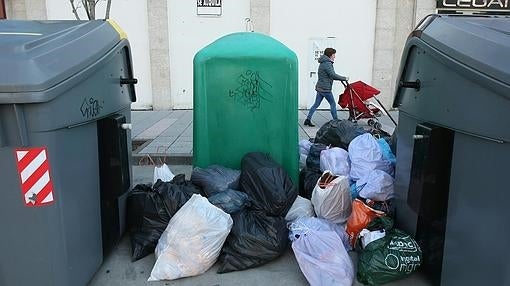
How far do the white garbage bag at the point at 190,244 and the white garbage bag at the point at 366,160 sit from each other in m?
1.40

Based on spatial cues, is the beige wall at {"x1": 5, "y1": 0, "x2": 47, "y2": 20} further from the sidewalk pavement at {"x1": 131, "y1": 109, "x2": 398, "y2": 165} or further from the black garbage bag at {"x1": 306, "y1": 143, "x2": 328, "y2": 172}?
the black garbage bag at {"x1": 306, "y1": 143, "x2": 328, "y2": 172}

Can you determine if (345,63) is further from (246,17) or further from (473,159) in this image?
(473,159)

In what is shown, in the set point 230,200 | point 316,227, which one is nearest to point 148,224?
point 230,200

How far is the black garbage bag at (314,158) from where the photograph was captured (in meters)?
4.19

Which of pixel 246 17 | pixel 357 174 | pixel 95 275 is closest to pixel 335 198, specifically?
pixel 357 174

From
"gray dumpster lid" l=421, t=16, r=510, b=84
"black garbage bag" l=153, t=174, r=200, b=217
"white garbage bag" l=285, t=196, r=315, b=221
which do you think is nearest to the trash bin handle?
"black garbage bag" l=153, t=174, r=200, b=217

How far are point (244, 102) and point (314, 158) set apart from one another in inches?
38.5

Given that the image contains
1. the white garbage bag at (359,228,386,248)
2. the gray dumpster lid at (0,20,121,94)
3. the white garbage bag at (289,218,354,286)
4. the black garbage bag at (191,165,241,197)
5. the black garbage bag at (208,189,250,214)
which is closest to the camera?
the gray dumpster lid at (0,20,121,94)

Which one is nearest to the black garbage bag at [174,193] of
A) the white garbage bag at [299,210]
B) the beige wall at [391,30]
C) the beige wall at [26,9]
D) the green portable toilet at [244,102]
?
the green portable toilet at [244,102]

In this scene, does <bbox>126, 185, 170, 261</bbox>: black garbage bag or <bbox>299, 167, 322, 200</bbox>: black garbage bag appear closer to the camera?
<bbox>126, 185, 170, 261</bbox>: black garbage bag

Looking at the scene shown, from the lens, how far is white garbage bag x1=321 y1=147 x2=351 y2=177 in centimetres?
383

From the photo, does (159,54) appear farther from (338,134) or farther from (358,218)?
(358,218)

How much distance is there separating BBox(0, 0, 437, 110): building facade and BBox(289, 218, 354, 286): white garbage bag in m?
8.54

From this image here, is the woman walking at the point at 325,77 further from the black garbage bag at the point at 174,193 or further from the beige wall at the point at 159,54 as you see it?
the black garbage bag at the point at 174,193
